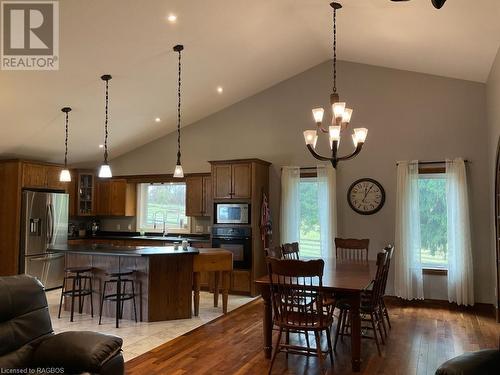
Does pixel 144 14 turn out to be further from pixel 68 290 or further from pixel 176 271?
pixel 68 290

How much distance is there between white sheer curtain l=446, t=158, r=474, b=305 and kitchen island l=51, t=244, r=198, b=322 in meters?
3.75

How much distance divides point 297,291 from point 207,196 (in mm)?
3955

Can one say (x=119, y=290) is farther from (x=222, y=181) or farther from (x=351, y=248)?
(x=351, y=248)

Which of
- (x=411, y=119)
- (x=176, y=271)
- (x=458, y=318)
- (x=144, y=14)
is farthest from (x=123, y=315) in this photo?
(x=411, y=119)

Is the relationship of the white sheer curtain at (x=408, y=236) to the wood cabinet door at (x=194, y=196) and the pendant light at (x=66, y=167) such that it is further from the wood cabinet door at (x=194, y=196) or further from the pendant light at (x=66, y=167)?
the pendant light at (x=66, y=167)

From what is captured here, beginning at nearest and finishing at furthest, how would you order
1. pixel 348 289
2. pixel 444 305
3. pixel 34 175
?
pixel 348 289, pixel 444 305, pixel 34 175

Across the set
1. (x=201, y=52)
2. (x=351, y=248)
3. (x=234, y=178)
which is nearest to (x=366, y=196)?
(x=351, y=248)

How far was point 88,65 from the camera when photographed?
4.82 m

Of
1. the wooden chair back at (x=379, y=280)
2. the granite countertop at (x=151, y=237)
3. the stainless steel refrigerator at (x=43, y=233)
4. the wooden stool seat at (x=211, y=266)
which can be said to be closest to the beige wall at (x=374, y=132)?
the granite countertop at (x=151, y=237)

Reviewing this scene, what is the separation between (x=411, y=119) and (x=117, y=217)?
610cm

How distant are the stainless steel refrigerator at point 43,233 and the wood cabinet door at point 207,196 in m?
2.55

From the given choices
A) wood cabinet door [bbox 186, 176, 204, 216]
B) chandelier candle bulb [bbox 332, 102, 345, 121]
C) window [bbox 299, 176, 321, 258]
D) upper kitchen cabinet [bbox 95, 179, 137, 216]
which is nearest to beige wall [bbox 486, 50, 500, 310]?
chandelier candle bulb [bbox 332, 102, 345, 121]

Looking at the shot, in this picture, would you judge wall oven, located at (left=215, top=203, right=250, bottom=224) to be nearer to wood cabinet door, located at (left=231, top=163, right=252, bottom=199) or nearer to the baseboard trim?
wood cabinet door, located at (left=231, top=163, right=252, bottom=199)

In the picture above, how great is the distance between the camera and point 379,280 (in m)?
3.91
